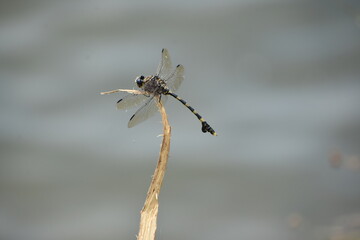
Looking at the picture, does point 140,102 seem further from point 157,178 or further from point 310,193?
point 310,193

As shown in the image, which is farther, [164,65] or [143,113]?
[164,65]

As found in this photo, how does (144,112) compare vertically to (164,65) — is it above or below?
below

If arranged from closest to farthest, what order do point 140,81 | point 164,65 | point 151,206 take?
1. point 151,206
2. point 140,81
3. point 164,65

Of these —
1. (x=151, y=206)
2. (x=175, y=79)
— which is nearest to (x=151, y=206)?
(x=151, y=206)

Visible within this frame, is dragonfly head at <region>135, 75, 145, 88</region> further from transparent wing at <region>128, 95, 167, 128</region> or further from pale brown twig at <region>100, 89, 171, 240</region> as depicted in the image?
pale brown twig at <region>100, 89, 171, 240</region>

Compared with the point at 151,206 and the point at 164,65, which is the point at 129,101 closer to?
the point at 164,65

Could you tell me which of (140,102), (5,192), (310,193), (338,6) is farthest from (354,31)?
(5,192)

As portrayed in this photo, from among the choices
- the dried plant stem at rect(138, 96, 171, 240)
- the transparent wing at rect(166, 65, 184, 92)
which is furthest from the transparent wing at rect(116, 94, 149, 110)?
the dried plant stem at rect(138, 96, 171, 240)

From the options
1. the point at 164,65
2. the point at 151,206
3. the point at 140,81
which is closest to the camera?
the point at 151,206
